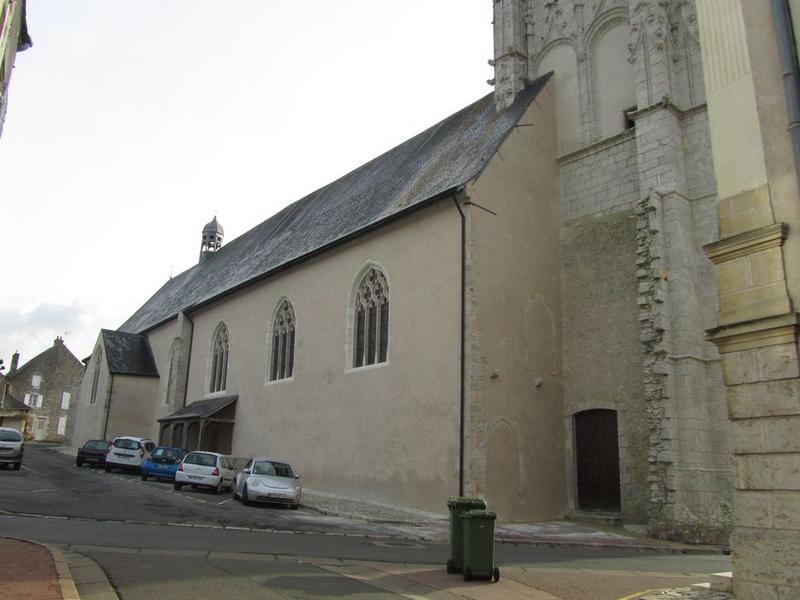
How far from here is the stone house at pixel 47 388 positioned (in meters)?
59.5

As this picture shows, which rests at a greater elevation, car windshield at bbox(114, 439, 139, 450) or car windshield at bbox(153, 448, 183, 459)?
car windshield at bbox(114, 439, 139, 450)

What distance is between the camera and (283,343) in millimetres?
24312

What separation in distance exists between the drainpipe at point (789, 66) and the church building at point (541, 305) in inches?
345

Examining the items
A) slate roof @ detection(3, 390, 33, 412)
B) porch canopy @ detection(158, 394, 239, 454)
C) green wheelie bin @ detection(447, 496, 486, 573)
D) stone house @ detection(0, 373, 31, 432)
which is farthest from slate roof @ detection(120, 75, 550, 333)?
slate roof @ detection(3, 390, 33, 412)

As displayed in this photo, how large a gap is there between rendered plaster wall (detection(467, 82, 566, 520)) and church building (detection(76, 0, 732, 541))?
0.17ft

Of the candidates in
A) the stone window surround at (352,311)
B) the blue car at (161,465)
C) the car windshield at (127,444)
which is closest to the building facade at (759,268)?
the stone window surround at (352,311)

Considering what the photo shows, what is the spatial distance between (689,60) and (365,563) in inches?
578

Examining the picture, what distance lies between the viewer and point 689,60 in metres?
17.2

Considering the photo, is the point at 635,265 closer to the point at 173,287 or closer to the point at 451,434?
the point at 451,434

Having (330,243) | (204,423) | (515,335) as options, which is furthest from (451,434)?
(204,423)

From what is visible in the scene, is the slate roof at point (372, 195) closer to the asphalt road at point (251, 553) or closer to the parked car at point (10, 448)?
the asphalt road at point (251, 553)

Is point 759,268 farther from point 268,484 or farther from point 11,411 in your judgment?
point 11,411

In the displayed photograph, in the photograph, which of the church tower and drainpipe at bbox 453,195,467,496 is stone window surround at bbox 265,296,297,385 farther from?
the church tower

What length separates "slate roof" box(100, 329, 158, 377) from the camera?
36.0 meters
